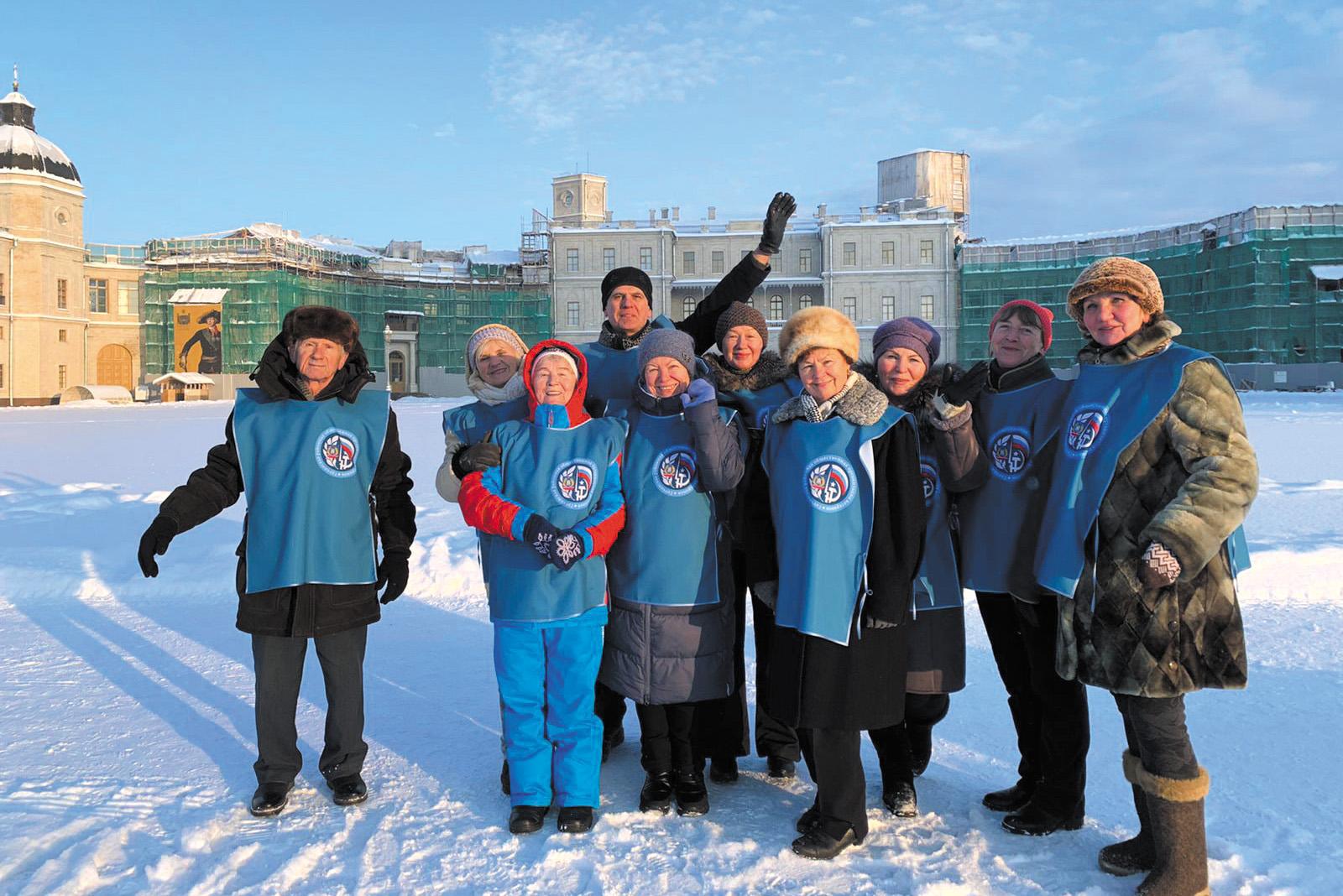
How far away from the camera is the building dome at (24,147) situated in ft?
145

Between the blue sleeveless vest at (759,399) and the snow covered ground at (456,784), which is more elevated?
the blue sleeveless vest at (759,399)

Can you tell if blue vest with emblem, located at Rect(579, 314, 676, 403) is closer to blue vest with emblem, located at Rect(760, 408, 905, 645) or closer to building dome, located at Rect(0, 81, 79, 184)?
blue vest with emblem, located at Rect(760, 408, 905, 645)

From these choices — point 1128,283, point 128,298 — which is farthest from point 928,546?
point 128,298

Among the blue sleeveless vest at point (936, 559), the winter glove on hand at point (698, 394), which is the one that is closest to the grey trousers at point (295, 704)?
the winter glove on hand at point (698, 394)

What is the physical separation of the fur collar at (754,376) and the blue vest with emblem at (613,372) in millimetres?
311

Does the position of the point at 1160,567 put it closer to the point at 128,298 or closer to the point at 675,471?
the point at 675,471

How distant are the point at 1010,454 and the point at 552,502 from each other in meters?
1.48

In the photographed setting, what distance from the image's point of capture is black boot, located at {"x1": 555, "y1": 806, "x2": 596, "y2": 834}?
9.37 ft

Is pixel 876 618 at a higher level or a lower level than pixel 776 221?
lower

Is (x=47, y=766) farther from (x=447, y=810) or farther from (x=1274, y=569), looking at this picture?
(x=1274, y=569)

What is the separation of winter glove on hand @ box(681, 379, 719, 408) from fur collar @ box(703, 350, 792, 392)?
495mm

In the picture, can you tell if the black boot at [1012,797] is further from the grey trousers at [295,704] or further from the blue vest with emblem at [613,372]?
the grey trousers at [295,704]

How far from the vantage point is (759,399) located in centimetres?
332

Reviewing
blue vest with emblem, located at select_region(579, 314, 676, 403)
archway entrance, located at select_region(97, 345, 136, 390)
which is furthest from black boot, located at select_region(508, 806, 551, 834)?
archway entrance, located at select_region(97, 345, 136, 390)
